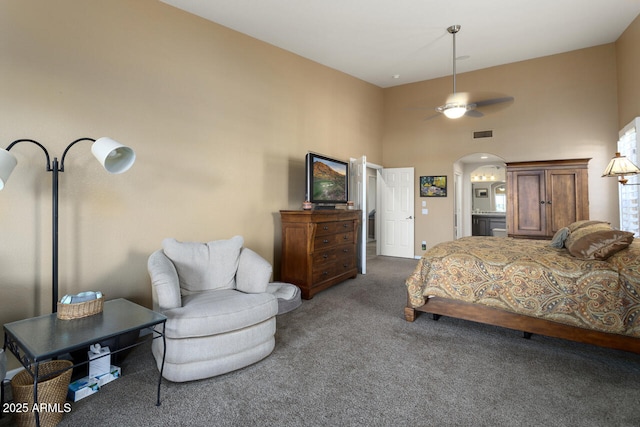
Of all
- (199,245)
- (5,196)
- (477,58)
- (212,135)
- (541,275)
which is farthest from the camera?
(477,58)

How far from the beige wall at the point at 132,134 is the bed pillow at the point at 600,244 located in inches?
136

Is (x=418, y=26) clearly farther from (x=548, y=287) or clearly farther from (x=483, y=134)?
(x=548, y=287)

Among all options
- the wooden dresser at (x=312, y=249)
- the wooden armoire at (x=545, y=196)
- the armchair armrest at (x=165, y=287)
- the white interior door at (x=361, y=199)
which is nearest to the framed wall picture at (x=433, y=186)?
the wooden armoire at (x=545, y=196)

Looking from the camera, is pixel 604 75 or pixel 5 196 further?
pixel 604 75

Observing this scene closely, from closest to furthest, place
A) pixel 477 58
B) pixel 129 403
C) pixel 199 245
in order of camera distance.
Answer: pixel 129 403 < pixel 199 245 < pixel 477 58

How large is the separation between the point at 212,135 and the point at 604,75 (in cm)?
636

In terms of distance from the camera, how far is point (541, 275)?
8.67 ft

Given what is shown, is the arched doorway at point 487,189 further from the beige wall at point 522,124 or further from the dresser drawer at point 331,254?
the dresser drawer at point 331,254

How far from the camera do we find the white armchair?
213cm

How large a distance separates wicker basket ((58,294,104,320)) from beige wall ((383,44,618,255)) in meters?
6.16

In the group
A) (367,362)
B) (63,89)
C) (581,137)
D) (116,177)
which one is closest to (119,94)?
(63,89)

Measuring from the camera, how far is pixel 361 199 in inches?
221

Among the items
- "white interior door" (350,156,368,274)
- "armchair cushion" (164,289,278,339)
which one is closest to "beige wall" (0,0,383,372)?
"armchair cushion" (164,289,278,339)

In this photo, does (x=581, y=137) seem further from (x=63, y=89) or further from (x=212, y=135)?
(x=63, y=89)
